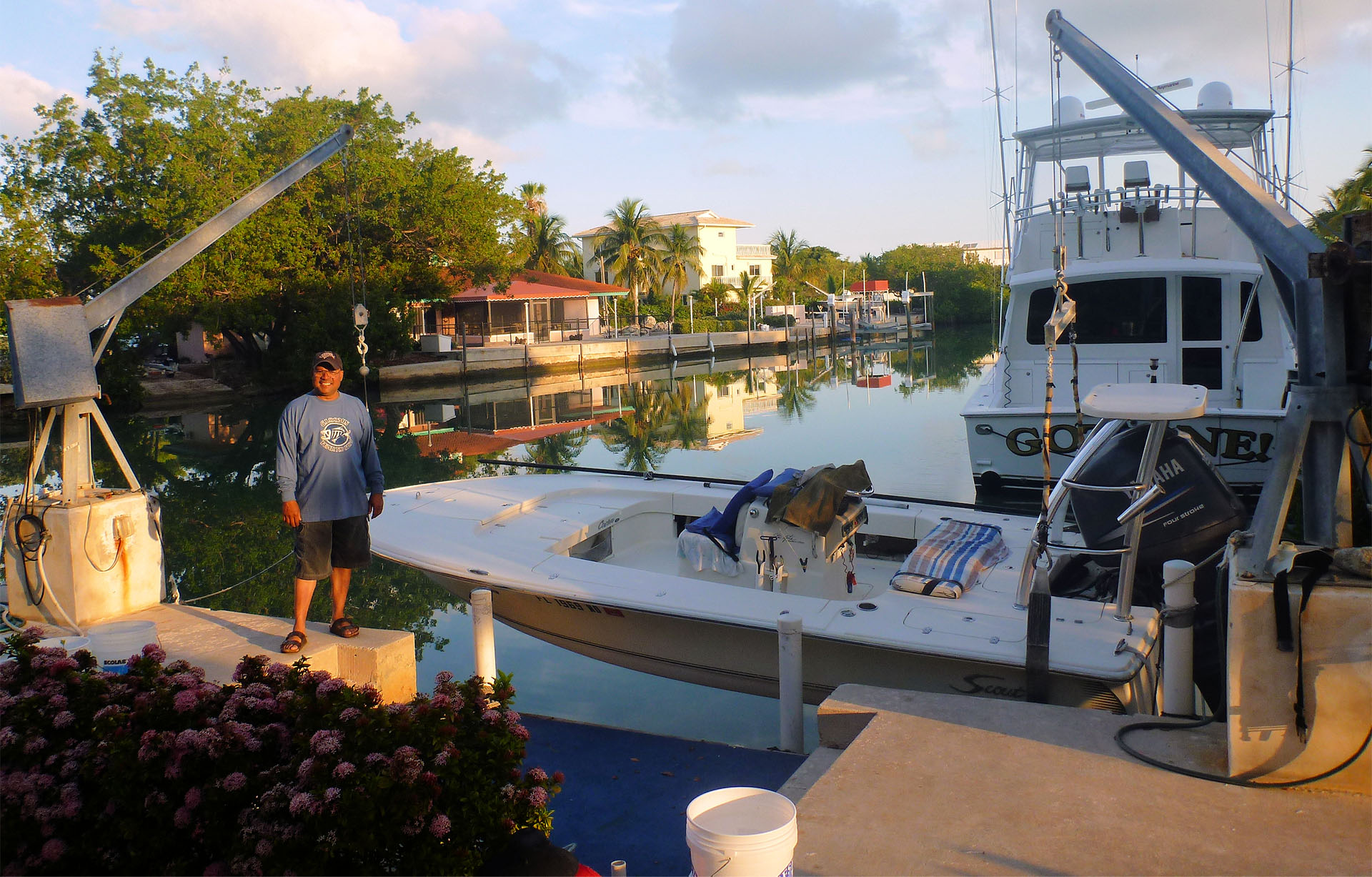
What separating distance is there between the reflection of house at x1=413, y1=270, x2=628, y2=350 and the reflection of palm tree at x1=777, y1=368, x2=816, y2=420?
12889 mm

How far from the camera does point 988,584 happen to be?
6.05 m

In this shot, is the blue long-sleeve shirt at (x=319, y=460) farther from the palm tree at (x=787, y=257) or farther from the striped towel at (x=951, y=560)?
the palm tree at (x=787, y=257)

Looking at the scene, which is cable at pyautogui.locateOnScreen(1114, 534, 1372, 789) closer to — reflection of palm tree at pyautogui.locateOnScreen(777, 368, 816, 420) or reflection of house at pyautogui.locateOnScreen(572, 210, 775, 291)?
reflection of palm tree at pyautogui.locateOnScreen(777, 368, 816, 420)

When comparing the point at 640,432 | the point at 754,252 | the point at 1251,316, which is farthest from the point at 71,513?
the point at 754,252

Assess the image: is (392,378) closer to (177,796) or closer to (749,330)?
(749,330)

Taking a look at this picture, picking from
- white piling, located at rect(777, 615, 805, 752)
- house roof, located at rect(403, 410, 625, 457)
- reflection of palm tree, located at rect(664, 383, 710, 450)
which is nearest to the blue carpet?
white piling, located at rect(777, 615, 805, 752)

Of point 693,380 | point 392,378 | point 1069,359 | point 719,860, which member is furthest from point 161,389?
point 719,860

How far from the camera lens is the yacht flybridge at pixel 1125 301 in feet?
40.5

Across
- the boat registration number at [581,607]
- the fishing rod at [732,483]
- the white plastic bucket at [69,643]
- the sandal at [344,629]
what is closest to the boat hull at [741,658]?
the boat registration number at [581,607]

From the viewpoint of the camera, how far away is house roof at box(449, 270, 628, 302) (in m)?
44.5

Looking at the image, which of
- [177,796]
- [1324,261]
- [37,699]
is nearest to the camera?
[177,796]

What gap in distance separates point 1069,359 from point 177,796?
1255cm

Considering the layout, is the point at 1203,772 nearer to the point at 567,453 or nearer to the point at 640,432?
the point at 567,453

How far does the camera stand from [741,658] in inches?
243
